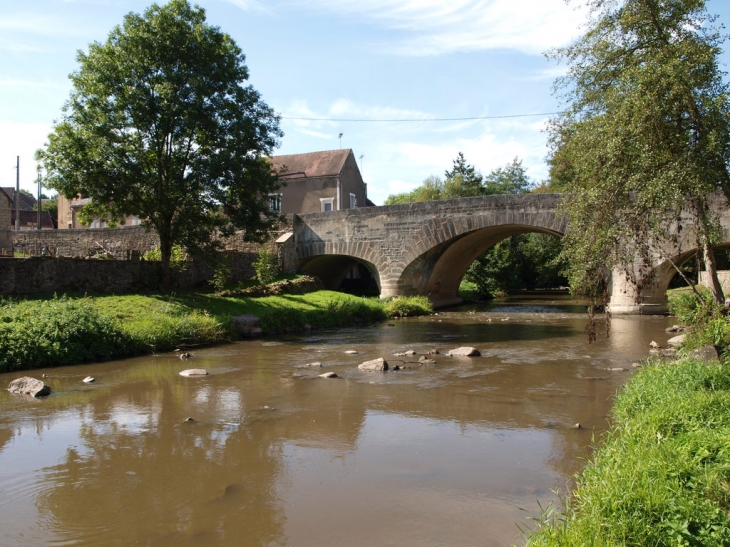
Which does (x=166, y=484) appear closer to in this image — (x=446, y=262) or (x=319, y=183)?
(x=446, y=262)

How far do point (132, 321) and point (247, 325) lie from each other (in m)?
3.25

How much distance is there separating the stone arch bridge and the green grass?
53.1 ft

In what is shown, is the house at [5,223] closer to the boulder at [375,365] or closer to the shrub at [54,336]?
the shrub at [54,336]

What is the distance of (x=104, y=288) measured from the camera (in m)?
19.0

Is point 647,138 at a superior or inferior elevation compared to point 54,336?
superior

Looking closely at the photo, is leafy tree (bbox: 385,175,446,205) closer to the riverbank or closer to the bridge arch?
the bridge arch

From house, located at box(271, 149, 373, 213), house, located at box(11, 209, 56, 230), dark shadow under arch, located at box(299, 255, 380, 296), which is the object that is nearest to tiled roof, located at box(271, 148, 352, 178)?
house, located at box(271, 149, 373, 213)

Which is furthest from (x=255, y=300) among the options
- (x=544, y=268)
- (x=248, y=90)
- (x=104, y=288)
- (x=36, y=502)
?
(x=544, y=268)

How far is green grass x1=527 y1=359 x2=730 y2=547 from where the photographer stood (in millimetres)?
3924

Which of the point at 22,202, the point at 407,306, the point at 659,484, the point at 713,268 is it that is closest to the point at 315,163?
the point at 407,306

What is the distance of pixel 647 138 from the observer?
9188 millimetres

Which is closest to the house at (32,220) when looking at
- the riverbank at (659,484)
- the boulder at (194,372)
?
the boulder at (194,372)

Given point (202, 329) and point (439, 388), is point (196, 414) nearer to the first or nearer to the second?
point (439, 388)

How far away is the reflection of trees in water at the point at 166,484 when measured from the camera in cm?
490
